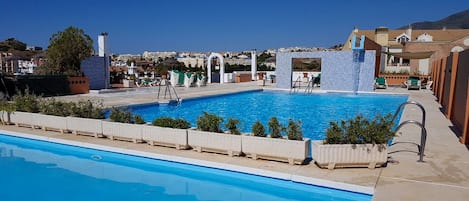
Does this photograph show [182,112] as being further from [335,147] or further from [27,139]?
[335,147]

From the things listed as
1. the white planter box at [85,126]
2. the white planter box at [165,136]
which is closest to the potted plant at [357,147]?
the white planter box at [165,136]

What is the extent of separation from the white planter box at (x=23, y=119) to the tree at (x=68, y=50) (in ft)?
32.5

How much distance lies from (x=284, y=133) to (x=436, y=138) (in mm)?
3868

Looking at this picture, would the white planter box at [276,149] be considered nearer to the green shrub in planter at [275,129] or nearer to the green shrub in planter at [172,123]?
the green shrub in planter at [275,129]

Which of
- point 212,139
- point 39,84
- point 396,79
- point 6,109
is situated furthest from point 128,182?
point 396,79

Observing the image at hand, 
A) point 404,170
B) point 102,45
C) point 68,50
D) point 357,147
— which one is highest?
point 102,45

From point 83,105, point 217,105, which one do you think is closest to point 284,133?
point 83,105

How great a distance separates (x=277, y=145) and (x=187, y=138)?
6.07 feet

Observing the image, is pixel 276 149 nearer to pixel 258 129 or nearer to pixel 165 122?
pixel 258 129

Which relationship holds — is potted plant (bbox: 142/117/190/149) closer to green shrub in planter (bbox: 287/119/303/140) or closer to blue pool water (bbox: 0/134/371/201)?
blue pool water (bbox: 0/134/371/201)

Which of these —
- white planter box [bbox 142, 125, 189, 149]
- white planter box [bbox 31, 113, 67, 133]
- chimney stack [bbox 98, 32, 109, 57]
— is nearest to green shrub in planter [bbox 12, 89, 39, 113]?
white planter box [bbox 31, 113, 67, 133]

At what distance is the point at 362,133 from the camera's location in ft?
18.7

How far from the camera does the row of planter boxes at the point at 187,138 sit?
5.98m

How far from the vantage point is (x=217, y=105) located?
666 inches
